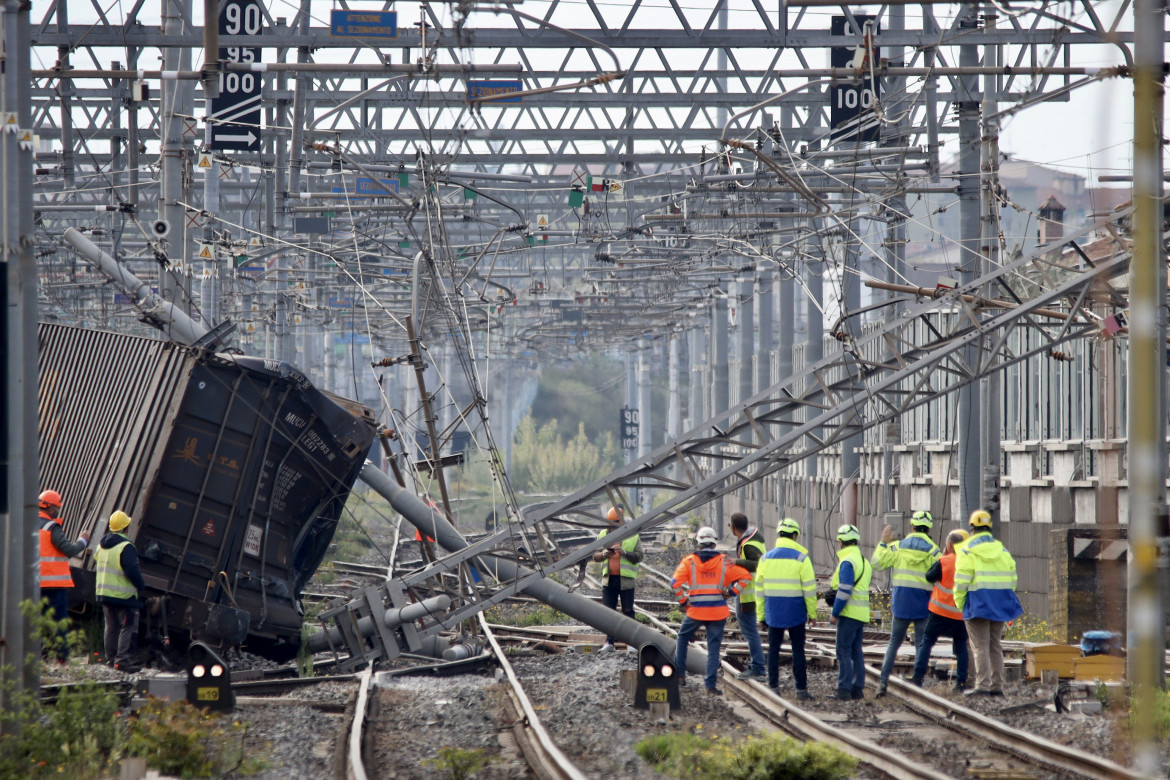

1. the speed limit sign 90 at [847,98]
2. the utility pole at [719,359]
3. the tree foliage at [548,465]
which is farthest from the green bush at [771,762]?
the tree foliage at [548,465]

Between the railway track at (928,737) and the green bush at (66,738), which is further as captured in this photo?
the railway track at (928,737)

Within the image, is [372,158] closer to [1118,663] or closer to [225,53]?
[225,53]

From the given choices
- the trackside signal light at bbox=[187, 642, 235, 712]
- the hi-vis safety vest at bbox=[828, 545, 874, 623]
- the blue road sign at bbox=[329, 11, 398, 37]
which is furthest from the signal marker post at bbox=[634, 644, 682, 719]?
the blue road sign at bbox=[329, 11, 398, 37]

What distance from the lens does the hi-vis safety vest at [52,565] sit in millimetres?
14305

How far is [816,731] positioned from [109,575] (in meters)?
7.60

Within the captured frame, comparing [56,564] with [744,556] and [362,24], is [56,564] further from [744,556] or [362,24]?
[362,24]

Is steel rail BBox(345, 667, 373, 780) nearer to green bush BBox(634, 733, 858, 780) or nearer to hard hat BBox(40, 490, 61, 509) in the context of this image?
green bush BBox(634, 733, 858, 780)

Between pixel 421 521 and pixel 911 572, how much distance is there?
715cm

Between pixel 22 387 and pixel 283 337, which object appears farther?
pixel 283 337

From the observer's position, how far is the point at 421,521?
18172 millimetres

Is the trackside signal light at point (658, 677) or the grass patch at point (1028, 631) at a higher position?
the trackside signal light at point (658, 677)

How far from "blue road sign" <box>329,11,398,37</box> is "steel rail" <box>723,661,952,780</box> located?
29.8 ft

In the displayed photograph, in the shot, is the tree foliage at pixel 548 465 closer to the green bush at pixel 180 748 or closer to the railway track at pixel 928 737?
the railway track at pixel 928 737

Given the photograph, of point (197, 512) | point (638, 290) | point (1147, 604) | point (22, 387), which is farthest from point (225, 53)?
point (638, 290)
